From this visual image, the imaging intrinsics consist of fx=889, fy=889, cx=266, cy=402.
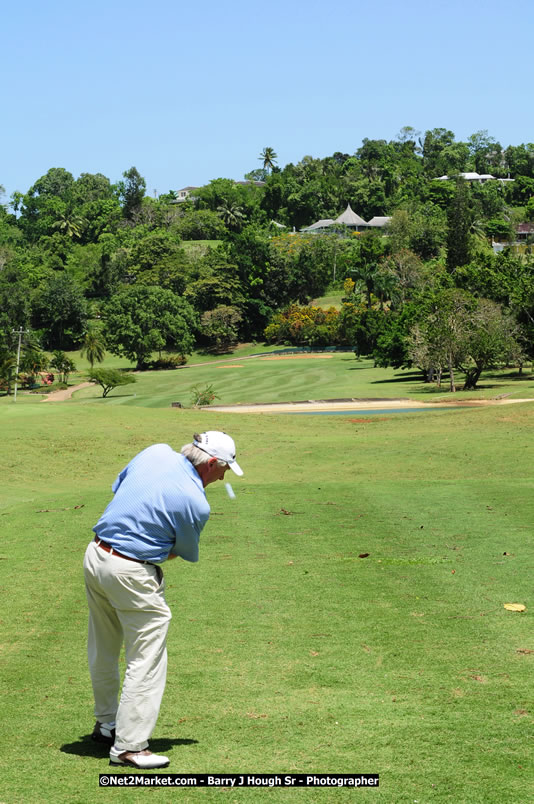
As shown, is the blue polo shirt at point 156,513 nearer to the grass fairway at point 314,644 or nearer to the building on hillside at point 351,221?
the grass fairway at point 314,644

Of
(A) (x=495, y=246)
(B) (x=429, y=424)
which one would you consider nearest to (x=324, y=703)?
(B) (x=429, y=424)

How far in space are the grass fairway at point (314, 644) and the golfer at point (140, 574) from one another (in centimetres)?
36

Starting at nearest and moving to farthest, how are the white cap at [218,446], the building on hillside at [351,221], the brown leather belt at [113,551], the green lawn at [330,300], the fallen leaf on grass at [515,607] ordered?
the brown leather belt at [113,551] < the white cap at [218,446] < the fallen leaf on grass at [515,607] < the green lawn at [330,300] < the building on hillside at [351,221]

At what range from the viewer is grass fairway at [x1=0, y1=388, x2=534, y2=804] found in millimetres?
6391

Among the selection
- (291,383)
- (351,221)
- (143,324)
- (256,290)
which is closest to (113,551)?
(291,383)

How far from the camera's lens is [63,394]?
8975cm

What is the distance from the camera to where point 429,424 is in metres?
40.5

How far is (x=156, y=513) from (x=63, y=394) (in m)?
85.3

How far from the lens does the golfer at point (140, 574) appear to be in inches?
259

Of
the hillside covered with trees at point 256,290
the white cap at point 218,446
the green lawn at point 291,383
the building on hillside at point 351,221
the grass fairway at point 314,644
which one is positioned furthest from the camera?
the building on hillside at point 351,221

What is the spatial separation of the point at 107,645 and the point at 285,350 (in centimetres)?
11843

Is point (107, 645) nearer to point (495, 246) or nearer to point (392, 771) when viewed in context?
point (392, 771)

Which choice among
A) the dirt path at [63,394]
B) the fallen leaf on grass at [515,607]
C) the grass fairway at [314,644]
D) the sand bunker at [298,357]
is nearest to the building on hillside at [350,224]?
the sand bunker at [298,357]
